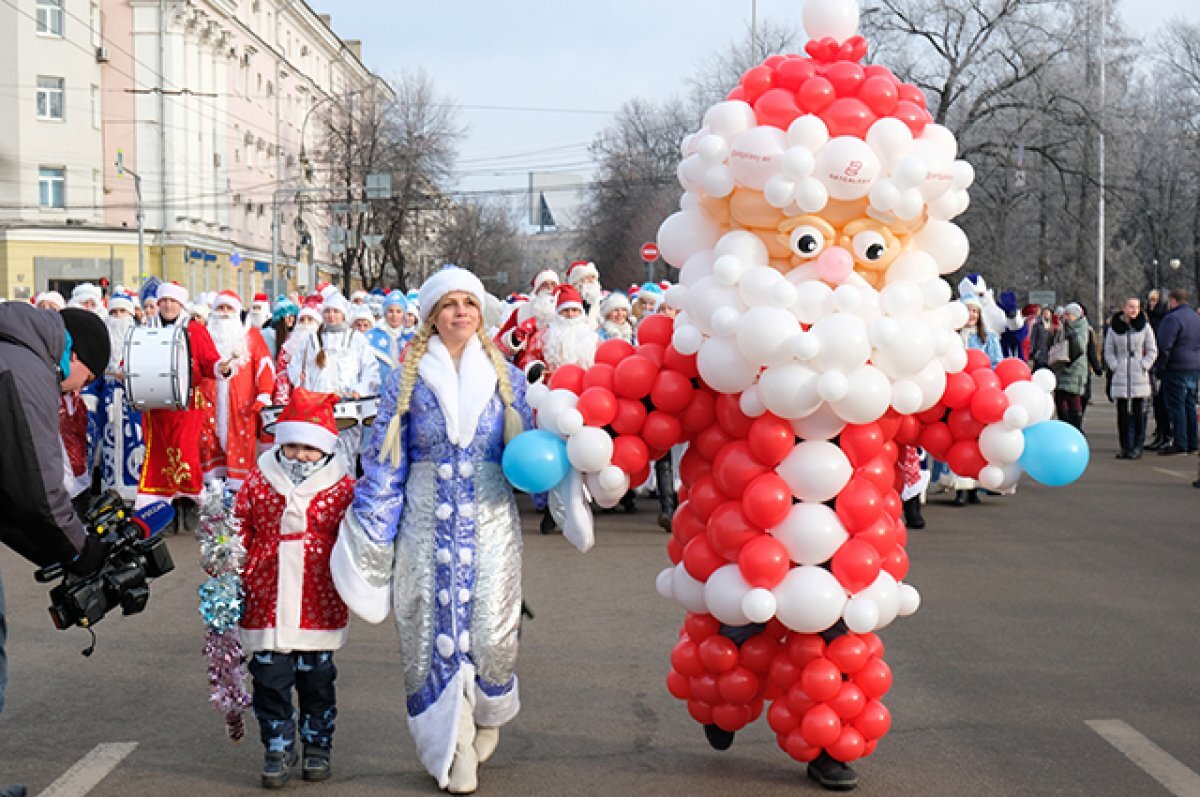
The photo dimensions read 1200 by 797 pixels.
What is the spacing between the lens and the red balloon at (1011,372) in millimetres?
5234

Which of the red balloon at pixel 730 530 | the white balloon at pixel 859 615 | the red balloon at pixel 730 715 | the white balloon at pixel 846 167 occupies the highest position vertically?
the white balloon at pixel 846 167

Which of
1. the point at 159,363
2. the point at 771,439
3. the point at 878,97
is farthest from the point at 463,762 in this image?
the point at 159,363

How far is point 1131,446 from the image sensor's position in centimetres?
1783

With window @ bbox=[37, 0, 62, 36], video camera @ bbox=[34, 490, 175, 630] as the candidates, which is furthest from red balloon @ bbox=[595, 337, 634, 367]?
window @ bbox=[37, 0, 62, 36]

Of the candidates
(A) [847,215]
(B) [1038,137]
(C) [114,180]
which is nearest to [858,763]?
(A) [847,215]

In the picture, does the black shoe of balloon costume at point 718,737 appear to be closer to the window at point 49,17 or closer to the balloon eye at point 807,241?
the balloon eye at point 807,241

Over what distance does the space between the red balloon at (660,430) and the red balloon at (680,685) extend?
84 centimetres

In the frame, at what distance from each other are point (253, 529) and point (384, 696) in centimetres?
144

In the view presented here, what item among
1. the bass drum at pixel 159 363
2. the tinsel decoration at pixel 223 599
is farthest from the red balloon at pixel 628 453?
the bass drum at pixel 159 363

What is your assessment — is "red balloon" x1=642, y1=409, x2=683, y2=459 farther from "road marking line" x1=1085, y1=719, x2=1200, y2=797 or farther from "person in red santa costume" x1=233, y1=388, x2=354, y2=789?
"road marking line" x1=1085, y1=719, x2=1200, y2=797

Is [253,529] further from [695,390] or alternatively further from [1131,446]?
[1131,446]

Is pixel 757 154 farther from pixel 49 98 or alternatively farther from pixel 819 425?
pixel 49 98

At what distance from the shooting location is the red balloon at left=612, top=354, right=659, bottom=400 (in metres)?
5.25

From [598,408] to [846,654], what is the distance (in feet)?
3.91
